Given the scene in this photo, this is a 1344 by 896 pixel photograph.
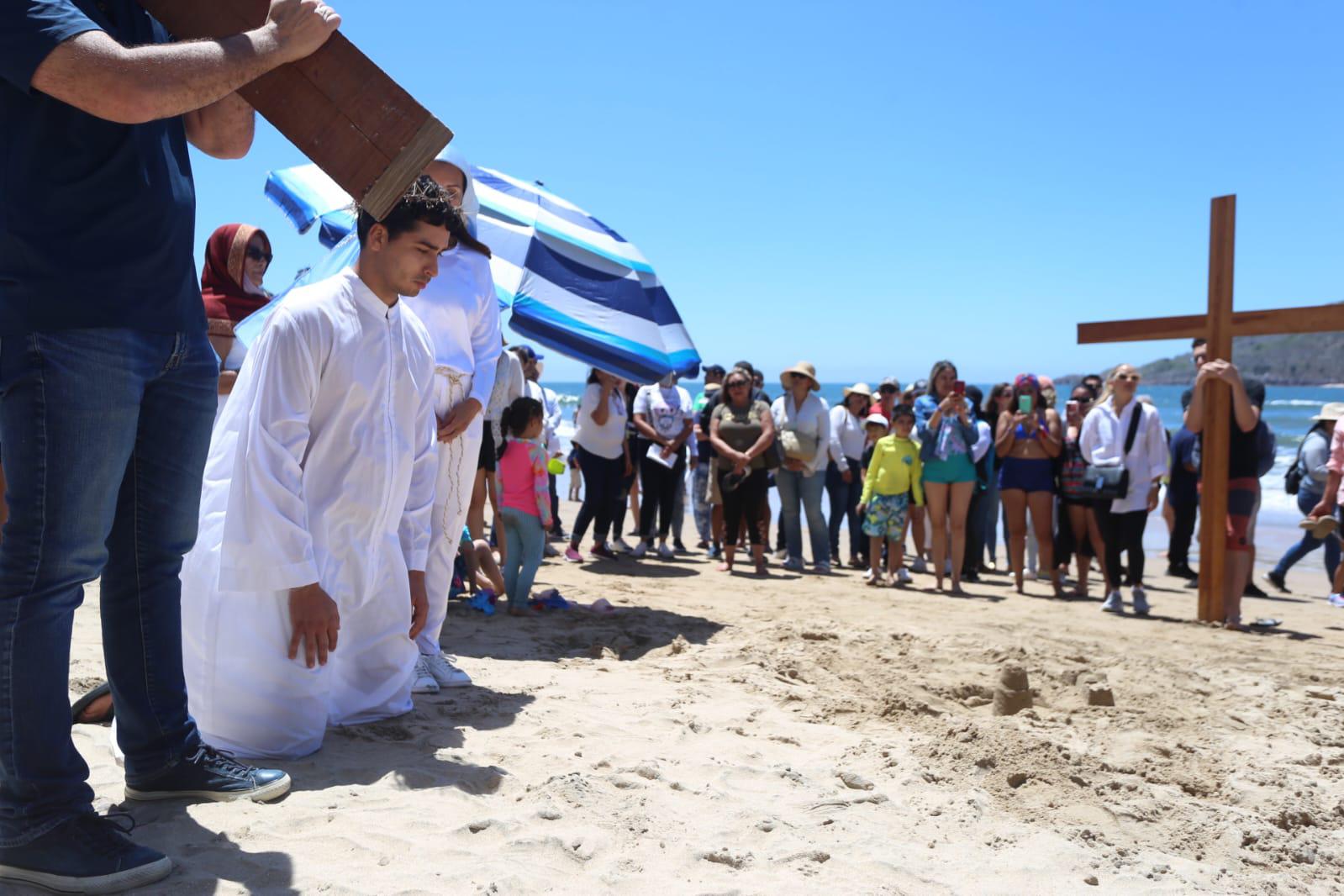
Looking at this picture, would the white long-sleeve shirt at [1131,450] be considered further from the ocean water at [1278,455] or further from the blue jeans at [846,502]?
the ocean water at [1278,455]

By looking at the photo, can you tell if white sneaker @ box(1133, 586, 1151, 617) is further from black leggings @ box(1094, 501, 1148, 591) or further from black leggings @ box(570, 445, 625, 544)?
black leggings @ box(570, 445, 625, 544)

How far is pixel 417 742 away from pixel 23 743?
1.42m

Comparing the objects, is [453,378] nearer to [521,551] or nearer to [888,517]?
[521,551]

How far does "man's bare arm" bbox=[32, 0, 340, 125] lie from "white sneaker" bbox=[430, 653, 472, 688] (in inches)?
106

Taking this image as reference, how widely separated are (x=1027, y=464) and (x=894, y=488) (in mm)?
1112

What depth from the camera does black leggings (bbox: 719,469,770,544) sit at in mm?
9180

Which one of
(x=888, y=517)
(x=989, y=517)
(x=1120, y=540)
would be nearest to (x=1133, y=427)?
(x=1120, y=540)

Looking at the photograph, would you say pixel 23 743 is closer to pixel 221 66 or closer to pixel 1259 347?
pixel 221 66

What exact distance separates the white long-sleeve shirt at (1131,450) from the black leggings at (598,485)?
3.98m

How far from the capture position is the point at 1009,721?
419 cm

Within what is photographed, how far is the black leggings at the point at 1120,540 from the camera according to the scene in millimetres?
8023

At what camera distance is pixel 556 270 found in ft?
23.1

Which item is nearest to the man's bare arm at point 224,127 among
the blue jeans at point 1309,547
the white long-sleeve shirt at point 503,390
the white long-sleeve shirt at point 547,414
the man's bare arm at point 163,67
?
the man's bare arm at point 163,67

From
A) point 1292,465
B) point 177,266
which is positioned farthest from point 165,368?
point 1292,465
